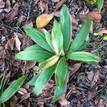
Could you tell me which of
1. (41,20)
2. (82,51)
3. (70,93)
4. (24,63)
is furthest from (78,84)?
(41,20)

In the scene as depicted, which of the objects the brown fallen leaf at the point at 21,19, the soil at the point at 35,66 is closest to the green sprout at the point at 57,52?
the soil at the point at 35,66

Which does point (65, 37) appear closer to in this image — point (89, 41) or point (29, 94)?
point (89, 41)

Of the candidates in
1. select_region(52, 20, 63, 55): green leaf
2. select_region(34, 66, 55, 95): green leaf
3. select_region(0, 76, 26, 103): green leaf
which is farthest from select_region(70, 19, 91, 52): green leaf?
select_region(0, 76, 26, 103): green leaf

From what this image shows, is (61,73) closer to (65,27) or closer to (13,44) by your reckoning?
(65,27)

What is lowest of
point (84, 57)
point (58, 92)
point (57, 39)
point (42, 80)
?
point (58, 92)

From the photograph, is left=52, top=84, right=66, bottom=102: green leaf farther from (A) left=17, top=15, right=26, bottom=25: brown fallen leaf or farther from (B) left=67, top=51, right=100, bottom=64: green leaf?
(A) left=17, top=15, right=26, bottom=25: brown fallen leaf

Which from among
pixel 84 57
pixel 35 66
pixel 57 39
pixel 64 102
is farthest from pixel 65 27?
pixel 64 102
